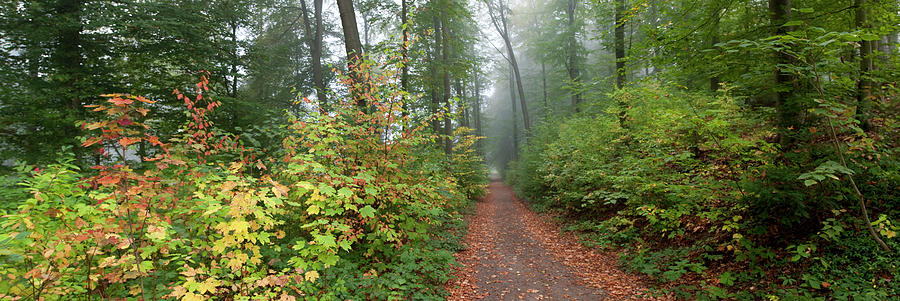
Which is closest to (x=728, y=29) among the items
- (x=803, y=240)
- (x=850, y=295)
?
(x=803, y=240)

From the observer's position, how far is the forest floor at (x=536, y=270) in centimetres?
493

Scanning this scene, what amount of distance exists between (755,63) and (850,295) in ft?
10.8

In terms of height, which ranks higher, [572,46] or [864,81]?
[572,46]

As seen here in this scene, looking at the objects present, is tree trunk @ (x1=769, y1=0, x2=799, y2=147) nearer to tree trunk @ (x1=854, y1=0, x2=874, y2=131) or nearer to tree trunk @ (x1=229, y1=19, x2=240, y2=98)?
tree trunk @ (x1=854, y1=0, x2=874, y2=131)

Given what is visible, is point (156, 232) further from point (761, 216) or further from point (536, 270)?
point (761, 216)

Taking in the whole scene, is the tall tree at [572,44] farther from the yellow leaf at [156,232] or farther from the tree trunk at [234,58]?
the yellow leaf at [156,232]

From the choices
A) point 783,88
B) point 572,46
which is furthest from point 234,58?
point 572,46

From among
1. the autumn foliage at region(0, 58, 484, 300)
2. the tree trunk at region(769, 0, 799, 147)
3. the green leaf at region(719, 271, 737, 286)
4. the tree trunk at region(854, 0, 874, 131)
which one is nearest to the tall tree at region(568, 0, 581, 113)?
the tree trunk at region(854, 0, 874, 131)

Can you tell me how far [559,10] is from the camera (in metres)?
19.4

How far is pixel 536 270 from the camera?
5988mm

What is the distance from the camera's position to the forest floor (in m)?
4.93

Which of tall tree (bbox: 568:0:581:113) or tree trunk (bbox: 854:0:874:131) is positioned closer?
tree trunk (bbox: 854:0:874:131)

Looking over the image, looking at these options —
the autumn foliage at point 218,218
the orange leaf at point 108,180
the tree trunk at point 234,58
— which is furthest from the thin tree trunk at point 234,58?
the orange leaf at point 108,180

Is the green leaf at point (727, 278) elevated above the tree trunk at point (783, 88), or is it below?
below
